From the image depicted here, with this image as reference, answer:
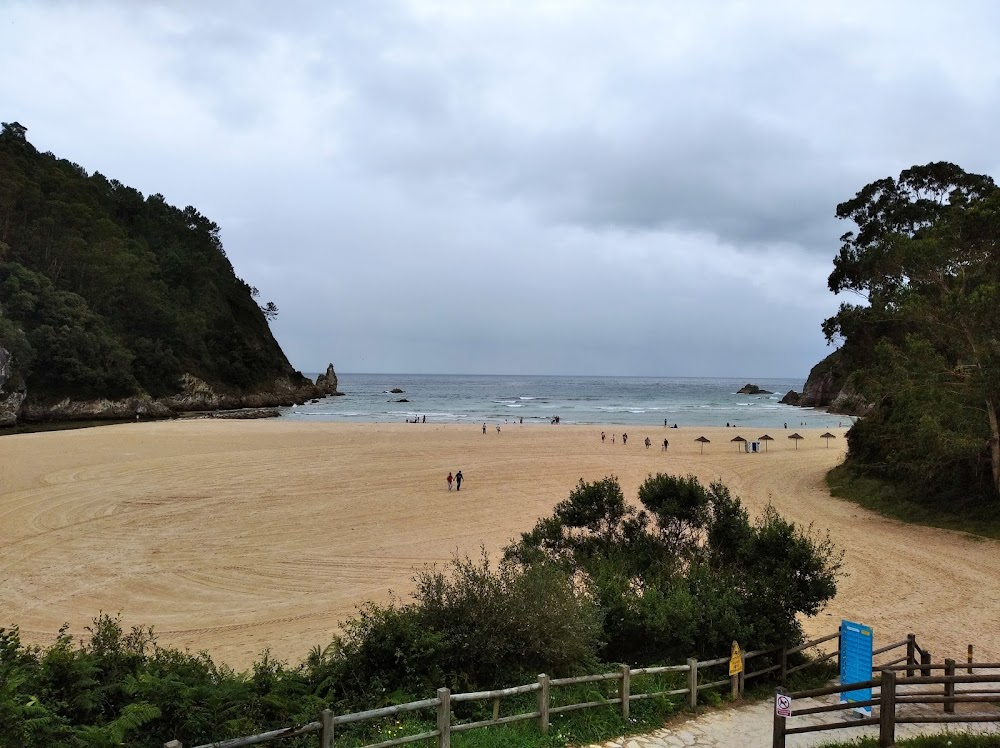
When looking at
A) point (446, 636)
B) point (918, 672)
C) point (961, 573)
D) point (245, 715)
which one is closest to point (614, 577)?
point (446, 636)

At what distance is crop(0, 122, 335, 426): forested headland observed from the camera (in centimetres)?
5778

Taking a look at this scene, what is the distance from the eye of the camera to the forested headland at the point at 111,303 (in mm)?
57781

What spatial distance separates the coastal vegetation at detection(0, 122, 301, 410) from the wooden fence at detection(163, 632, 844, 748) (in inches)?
2313

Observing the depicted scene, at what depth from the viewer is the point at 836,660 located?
393 inches

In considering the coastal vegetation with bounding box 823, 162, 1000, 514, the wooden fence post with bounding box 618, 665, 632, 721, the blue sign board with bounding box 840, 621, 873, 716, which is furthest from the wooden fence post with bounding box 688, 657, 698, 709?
the coastal vegetation with bounding box 823, 162, 1000, 514

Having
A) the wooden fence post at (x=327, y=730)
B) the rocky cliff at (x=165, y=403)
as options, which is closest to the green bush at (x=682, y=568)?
the wooden fence post at (x=327, y=730)

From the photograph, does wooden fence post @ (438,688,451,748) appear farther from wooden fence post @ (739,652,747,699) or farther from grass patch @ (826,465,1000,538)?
grass patch @ (826,465,1000,538)

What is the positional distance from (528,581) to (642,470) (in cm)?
2516

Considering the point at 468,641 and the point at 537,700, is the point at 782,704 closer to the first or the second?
the point at 537,700

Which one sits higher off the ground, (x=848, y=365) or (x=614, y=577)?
(x=848, y=365)

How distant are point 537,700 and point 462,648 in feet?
3.45

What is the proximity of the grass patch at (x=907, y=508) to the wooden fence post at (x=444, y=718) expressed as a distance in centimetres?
1978

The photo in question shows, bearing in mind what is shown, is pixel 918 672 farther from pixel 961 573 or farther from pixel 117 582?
pixel 117 582

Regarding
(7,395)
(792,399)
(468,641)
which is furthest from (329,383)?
(468,641)
